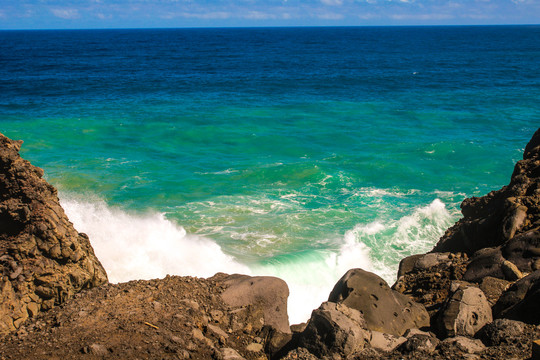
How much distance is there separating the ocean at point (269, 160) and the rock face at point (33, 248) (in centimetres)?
366

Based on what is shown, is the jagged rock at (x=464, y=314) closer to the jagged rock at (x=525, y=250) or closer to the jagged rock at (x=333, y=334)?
the jagged rock at (x=333, y=334)

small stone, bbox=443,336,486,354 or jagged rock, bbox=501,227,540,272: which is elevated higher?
jagged rock, bbox=501,227,540,272

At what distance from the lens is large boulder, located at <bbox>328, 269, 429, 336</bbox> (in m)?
8.13

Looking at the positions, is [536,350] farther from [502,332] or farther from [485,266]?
[485,266]

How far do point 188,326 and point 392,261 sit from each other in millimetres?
8128

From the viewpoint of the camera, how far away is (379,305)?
8406mm

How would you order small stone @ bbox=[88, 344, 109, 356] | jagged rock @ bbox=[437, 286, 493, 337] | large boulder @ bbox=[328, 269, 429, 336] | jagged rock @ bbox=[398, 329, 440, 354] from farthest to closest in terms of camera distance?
large boulder @ bbox=[328, 269, 429, 336], jagged rock @ bbox=[437, 286, 493, 337], jagged rock @ bbox=[398, 329, 440, 354], small stone @ bbox=[88, 344, 109, 356]

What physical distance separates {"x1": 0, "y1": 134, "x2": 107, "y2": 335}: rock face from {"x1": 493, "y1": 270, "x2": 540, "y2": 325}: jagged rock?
270 inches

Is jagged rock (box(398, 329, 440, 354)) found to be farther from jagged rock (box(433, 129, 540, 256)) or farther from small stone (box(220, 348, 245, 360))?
jagged rock (box(433, 129, 540, 256))

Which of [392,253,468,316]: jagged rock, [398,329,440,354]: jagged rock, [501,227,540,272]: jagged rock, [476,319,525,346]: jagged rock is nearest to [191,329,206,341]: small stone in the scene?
[398,329,440,354]: jagged rock

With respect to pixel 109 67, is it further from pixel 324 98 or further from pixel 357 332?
pixel 357 332

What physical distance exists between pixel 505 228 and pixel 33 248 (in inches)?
356

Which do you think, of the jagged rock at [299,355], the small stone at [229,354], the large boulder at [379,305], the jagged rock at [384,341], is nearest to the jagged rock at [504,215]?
the large boulder at [379,305]

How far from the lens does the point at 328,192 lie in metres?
19.2
